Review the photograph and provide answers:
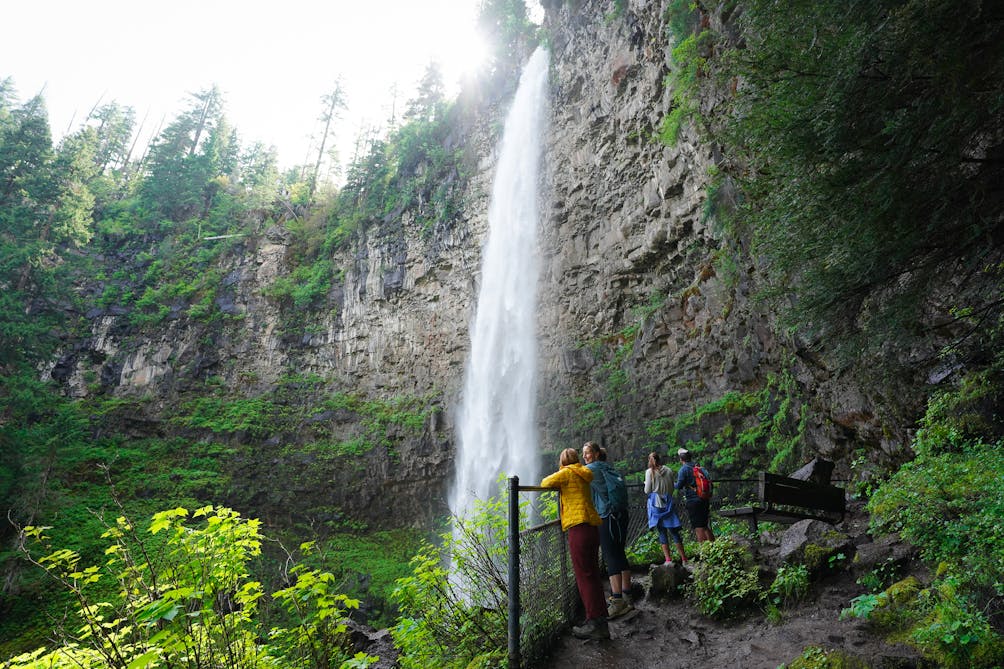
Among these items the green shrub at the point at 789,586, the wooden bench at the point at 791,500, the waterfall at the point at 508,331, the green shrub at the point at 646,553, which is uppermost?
the waterfall at the point at 508,331

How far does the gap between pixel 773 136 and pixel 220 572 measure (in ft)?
20.6

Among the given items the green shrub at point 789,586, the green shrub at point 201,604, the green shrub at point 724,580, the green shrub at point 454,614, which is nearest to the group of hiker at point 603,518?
the green shrub at point 724,580

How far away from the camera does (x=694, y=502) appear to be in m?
7.00

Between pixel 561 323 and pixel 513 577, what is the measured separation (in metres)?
14.0

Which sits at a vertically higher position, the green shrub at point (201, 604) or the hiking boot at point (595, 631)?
the green shrub at point (201, 604)

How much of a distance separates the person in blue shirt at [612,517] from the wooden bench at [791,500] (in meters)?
1.83

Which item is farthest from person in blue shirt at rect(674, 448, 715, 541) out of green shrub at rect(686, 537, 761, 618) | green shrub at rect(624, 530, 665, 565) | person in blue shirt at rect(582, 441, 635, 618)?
person in blue shirt at rect(582, 441, 635, 618)

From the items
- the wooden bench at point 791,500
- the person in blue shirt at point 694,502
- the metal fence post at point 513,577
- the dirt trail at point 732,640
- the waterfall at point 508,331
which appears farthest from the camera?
the waterfall at point 508,331

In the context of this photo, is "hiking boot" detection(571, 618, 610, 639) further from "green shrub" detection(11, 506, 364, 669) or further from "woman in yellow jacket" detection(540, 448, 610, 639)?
"green shrub" detection(11, 506, 364, 669)

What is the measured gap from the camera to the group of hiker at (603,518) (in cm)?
446

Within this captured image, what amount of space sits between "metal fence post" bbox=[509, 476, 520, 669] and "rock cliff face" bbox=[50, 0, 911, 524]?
676cm

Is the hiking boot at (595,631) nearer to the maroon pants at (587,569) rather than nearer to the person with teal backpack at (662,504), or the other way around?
the maroon pants at (587,569)

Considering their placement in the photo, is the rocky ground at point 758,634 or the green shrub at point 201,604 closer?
the green shrub at point 201,604

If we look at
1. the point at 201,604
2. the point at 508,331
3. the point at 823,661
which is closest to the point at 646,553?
the point at 823,661
